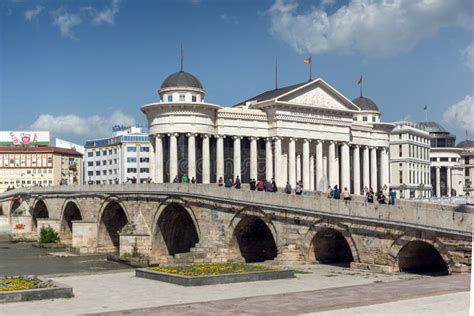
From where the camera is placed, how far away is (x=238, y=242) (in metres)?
37.1

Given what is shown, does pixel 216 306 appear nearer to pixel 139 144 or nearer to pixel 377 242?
pixel 377 242

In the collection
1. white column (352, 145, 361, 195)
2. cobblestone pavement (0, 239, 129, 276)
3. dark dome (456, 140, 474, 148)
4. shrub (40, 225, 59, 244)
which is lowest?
cobblestone pavement (0, 239, 129, 276)

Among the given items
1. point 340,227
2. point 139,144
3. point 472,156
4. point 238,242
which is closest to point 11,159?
point 139,144

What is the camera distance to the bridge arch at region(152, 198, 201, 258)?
46.2 meters

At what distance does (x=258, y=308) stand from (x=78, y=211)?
50.8 m

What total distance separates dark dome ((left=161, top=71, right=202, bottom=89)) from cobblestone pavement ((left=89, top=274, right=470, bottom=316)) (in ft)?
160

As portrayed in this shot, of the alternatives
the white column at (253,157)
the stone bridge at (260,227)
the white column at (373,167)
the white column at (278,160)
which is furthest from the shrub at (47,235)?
the white column at (373,167)

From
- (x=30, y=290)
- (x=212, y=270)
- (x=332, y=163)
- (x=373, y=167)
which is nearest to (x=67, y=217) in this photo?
(x=332, y=163)

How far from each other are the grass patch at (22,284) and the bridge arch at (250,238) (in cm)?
1532

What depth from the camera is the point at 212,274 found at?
76.1 ft

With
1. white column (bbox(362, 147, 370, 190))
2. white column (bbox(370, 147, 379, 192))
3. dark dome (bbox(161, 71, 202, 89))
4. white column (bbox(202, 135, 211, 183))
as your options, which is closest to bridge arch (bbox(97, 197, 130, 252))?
white column (bbox(202, 135, 211, 183))

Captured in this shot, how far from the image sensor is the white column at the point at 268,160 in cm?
7019

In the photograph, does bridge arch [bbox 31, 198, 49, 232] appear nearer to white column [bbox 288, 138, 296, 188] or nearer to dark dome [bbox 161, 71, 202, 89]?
dark dome [bbox 161, 71, 202, 89]

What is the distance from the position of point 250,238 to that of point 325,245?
7.29 m
